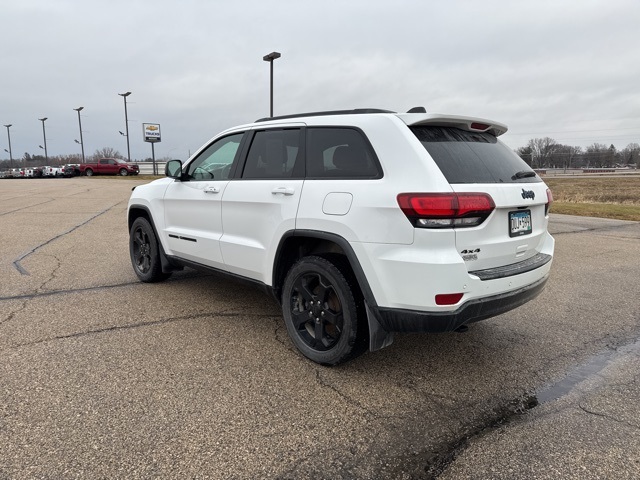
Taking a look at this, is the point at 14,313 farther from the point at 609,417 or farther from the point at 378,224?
the point at 609,417

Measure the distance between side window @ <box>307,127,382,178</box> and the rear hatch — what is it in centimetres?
36

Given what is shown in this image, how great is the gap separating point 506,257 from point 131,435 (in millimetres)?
2478

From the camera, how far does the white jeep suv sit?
2686 millimetres

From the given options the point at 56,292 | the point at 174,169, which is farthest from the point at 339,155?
the point at 56,292

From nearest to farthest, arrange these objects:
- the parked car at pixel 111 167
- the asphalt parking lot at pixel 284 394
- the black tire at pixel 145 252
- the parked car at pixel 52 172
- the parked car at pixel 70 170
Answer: the asphalt parking lot at pixel 284 394 → the black tire at pixel 145 252 → the parked car at pixel 111 167 → the parked car at pixel 70 170 → the parked car at pixel 52 172

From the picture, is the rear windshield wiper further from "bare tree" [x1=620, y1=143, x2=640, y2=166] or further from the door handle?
"bare tree" [x1=620, y1=143, x2=640, y2=166]

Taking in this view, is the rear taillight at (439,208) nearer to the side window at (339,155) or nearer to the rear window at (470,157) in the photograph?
the rear window at (470,157)

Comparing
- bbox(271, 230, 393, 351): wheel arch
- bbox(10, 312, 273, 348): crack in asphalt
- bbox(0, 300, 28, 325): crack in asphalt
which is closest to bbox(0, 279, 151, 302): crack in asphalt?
bbox(0, 300, 28, 325): crack in asphalt

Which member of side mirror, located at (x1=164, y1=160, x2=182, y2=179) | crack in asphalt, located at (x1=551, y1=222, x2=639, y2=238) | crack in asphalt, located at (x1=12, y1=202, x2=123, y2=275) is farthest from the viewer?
crack in asphalt, located at (x1=551, y1=222, x2=639, y2=238)

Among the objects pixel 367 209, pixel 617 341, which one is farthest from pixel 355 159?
pixel 617 341

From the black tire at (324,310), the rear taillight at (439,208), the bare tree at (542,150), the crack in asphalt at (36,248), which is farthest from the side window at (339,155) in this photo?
the bare tree at (542,150)

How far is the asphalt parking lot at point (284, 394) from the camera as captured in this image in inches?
89.0

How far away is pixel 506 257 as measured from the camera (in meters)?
2.97

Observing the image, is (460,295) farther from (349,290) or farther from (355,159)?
(355,159)
